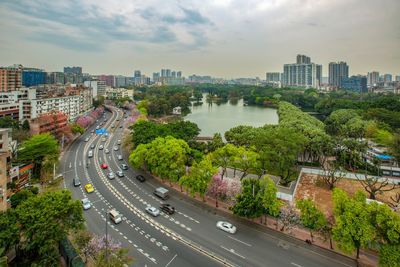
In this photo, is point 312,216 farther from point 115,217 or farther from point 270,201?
point 115,217

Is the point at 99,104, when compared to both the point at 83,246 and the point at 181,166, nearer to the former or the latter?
the point at 181,166

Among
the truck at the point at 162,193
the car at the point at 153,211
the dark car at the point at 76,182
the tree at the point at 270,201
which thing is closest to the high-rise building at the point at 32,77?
the dark car at the point at 76,182

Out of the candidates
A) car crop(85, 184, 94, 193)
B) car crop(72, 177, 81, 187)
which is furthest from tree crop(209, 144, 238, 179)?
car crop(72, 177, 81, 187)

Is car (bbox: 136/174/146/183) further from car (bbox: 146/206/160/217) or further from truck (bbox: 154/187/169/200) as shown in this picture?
car (bbox: 146/206/160/217)

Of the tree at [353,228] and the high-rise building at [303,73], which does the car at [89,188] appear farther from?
the high-rise building at [303,73]

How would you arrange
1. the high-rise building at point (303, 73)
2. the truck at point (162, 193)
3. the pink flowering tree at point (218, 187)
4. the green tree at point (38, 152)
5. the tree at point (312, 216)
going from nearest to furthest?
the tree at point (312, 216) → the pink flowering tree at point (218, 187) → the truck at point (162, 193) → the green tree at point (38, 152) → the high-rise building at point (303, 73)

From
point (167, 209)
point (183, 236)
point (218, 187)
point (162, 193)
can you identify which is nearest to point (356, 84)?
point (218, 187)

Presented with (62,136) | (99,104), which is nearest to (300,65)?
(99,104)
